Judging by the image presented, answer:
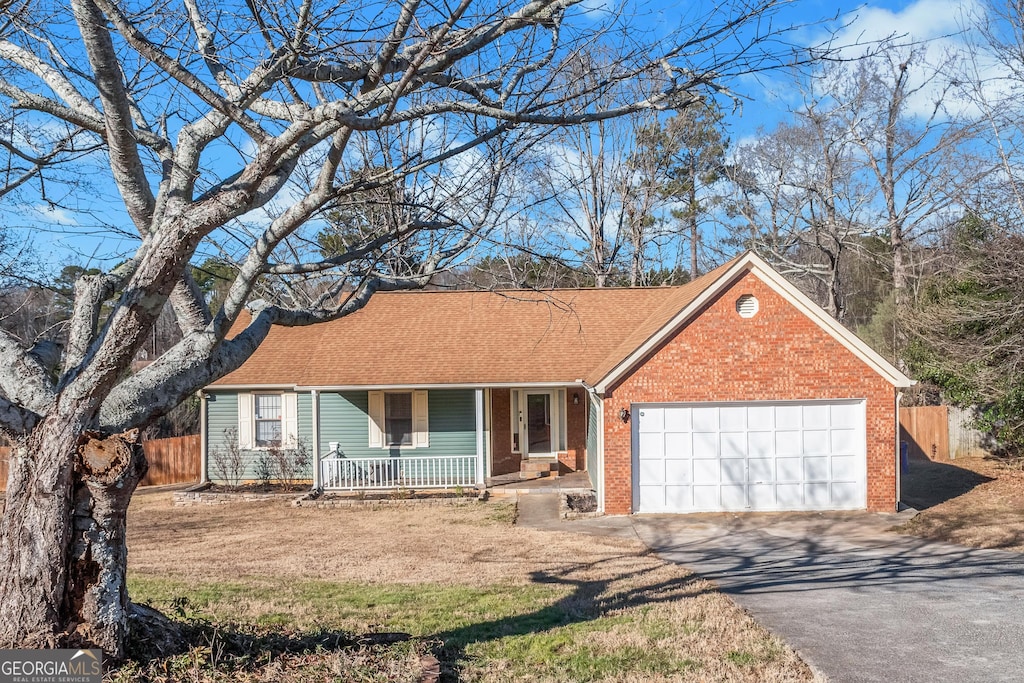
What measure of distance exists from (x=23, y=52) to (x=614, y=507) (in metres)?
12.4

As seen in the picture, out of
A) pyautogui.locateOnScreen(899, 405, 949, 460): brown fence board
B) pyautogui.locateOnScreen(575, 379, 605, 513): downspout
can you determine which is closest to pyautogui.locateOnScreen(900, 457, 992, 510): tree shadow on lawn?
pyautogui.locateOnScreen(899, 405, 949, 460): brown fence board

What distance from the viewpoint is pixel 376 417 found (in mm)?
20328

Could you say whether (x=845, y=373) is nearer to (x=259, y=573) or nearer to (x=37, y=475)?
(x=259, y=573)

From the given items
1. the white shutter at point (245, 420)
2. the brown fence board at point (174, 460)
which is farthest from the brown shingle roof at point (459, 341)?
the brown fence board at point (174, 460)

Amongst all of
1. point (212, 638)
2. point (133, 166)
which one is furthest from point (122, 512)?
point (133, 166)

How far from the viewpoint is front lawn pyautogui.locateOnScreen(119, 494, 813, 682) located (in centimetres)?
608

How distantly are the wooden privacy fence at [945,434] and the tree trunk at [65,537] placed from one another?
25.2 metres

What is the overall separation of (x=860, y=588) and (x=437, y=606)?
5325mm

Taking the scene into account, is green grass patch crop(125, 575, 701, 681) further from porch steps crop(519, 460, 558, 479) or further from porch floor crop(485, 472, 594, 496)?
porch steps crop(519, 460, 558, 479)

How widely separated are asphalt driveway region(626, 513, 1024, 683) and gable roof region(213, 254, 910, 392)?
4598 millimetres

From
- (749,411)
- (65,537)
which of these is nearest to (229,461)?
(749,411)

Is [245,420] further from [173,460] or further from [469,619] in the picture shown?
[469,619]

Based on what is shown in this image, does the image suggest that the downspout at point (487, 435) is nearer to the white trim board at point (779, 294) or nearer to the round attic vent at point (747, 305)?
the white trim board at point (779, 294)

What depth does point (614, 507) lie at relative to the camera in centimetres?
1538
